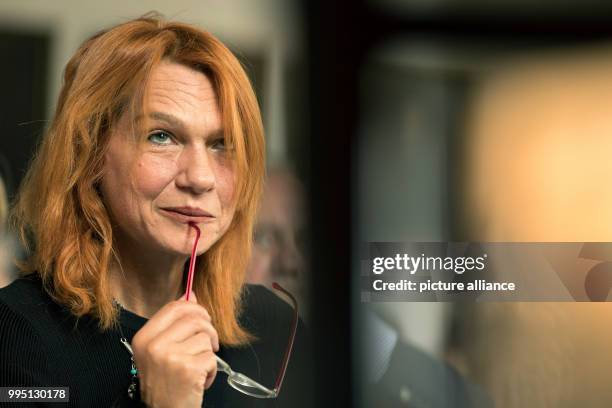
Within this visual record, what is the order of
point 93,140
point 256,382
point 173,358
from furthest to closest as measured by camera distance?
point 256,382
point 93,140
point 173,358

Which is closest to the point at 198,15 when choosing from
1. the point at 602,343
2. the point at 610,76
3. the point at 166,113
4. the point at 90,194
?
the point at 166,113

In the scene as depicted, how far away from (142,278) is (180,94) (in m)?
0.28

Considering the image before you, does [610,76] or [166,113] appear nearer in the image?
[166,113]

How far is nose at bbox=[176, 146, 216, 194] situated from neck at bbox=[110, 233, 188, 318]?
11cm

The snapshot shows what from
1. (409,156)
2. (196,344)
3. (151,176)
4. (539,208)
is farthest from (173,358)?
(539,208)

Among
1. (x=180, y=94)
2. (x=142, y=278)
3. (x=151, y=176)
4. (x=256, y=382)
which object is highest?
(x=180, y=94)

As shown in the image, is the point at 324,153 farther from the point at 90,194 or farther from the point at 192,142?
the point at 90,194

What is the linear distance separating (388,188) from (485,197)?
171 mm

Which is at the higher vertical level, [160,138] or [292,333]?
[160,138]

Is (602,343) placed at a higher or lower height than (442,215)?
lower

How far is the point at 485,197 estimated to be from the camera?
133 cm

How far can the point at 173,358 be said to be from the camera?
38.6 inches

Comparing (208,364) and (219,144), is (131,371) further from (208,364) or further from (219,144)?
(219,144)

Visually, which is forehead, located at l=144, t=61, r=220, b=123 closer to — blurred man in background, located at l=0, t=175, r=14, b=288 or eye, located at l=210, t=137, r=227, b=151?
eye, located at l=210, t=137, r=227, b=151
